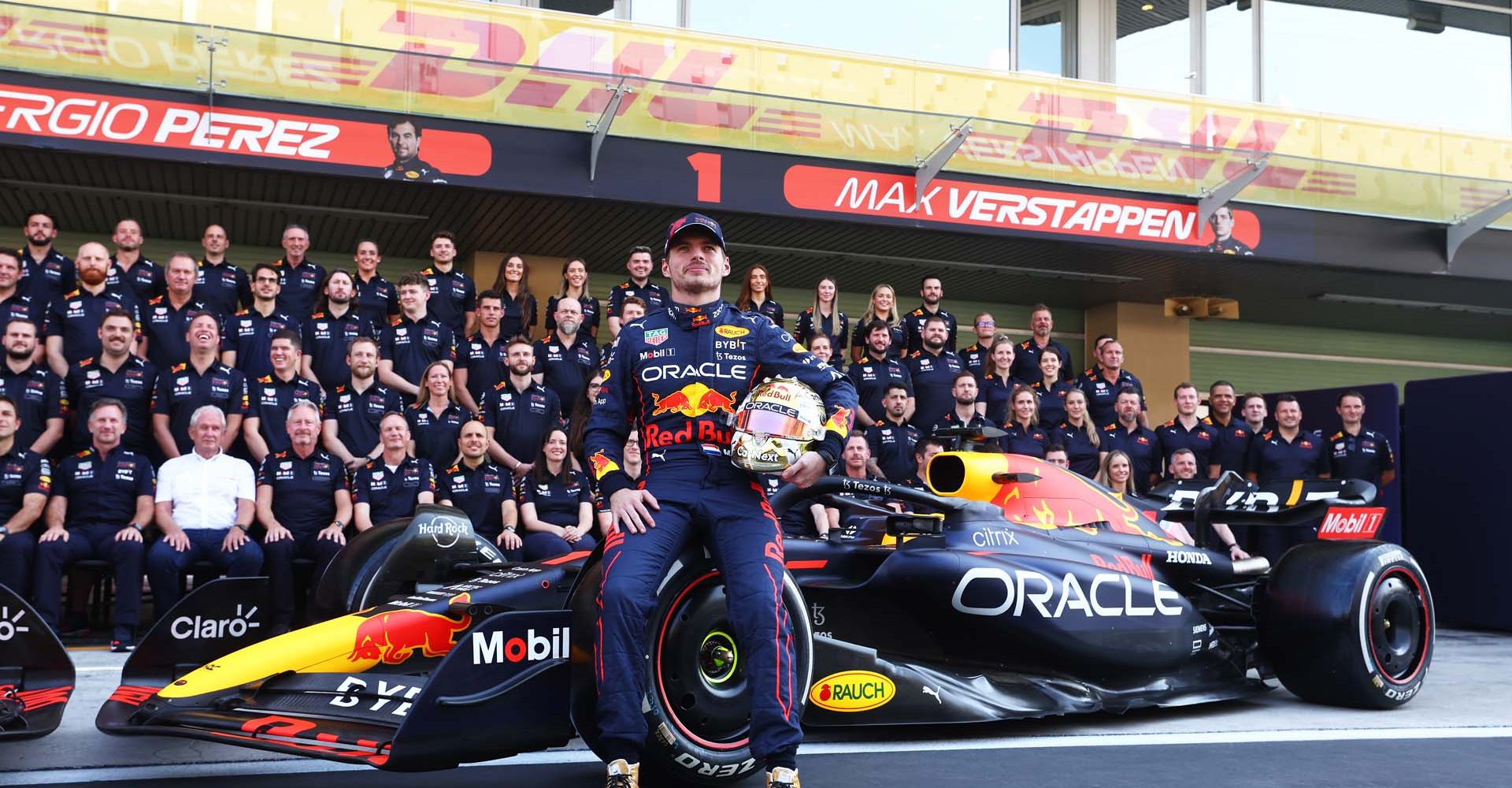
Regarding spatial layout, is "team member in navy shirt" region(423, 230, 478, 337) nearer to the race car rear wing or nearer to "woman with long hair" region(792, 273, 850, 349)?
"woman with long hair" region(792, 273, 850, 349)

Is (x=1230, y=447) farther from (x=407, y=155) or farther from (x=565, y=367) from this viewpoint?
(x=407, y=155)

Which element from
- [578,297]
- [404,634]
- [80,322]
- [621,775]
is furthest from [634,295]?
[621,775]

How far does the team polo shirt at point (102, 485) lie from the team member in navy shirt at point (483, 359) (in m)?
2.53

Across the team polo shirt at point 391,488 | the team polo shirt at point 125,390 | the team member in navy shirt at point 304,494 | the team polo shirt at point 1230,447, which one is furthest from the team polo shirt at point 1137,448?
the team polo shirt at point 125,390

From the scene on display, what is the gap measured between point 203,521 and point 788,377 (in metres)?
5.38

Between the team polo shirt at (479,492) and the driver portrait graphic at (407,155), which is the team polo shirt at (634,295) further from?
the team polo shirt at (479,492)

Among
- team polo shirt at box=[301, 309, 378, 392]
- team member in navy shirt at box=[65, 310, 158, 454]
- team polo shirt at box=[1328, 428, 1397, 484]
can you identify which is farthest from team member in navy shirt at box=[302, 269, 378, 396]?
team polo shirt at box=[1328, 428, 1397, 484]

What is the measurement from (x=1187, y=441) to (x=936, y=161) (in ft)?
11.6

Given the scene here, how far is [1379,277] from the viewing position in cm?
1492

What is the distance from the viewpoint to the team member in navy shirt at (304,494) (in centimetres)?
820

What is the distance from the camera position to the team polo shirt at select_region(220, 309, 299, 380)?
30.5ft

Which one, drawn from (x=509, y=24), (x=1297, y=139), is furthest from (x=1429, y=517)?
(x=509, y=24)

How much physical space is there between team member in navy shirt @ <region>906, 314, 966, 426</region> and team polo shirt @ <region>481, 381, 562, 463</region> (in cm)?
331

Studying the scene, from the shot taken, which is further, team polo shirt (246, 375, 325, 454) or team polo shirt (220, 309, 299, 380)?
team polo shirt (220, 309, 299, 380)
